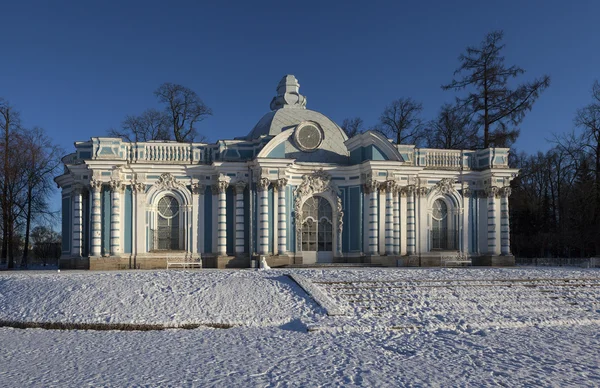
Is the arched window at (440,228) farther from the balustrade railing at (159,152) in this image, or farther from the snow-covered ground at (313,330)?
the balustrade railing at (159,152)

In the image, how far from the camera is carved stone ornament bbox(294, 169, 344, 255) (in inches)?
927

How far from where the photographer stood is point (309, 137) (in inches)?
947

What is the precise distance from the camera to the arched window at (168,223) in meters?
23.3

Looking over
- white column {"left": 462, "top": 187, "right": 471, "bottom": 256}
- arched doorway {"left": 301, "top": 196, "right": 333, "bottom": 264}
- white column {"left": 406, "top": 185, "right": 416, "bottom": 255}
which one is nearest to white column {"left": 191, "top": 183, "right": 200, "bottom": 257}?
arched doorway {"left": 301, "top": 196, "right": 333, "bottom": 264}

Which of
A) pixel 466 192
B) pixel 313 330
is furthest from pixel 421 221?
pixel 313 330

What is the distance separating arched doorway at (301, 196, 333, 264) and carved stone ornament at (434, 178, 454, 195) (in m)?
4.97

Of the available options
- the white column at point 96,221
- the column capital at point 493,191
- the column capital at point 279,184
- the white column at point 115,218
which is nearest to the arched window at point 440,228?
the column capital at point 493,191

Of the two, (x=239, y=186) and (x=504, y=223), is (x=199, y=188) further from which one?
(x=504, y=223)

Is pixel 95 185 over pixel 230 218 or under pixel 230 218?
over

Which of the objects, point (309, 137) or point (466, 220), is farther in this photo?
point (466, 220)

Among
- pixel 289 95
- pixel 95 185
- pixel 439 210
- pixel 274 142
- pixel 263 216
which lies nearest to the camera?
pixel 95 185

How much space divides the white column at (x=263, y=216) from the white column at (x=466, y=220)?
8.92 meters

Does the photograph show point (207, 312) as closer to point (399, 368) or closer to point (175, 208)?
point (399, 368)

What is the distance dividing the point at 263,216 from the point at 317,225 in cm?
260
